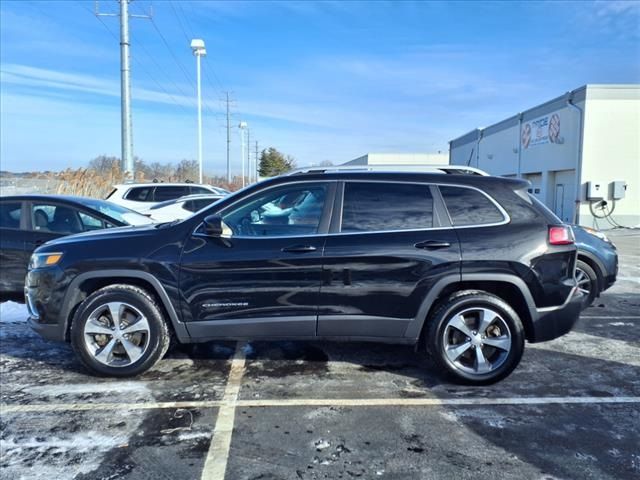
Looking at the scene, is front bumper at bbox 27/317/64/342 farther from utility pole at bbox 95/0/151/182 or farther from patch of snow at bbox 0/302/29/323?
utility pole at bbox 95/0/151/182

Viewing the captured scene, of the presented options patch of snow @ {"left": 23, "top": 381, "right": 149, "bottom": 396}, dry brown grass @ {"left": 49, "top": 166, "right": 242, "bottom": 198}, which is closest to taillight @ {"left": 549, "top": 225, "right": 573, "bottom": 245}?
patch of snow @ {"left": 23, "top": 381, "right": 149, "bottom": 396}

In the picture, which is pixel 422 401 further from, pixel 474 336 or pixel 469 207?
pixel 469 207

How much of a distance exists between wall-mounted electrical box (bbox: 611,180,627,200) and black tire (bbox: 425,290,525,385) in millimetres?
18546

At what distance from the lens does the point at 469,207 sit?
4211 millimetres

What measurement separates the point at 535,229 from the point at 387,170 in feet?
4.45

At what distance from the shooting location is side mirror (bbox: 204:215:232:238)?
408 centimetres

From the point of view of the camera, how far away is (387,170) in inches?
175

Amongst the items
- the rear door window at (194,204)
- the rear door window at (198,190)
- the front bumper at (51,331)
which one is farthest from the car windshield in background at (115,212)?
the rear door window at (198,190)

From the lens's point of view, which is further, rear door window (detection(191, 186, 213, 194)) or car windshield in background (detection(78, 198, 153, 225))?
rear door window (detection(191, 186, 213, 194))

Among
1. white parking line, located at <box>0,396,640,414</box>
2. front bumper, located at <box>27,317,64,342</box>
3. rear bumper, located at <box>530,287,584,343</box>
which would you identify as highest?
rear bumper, located at <box>530,287,584,343</box>

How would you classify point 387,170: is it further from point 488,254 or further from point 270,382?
point 270,382

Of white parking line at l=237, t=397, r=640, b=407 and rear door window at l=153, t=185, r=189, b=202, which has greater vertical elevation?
rear door window at l=153, t=185, r=189, b=202

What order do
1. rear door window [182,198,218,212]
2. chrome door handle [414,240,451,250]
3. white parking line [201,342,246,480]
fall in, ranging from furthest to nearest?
rear door window [182,198,218,212], chrome door handle [414,240,451,250], white parking line [201,342,246,480]

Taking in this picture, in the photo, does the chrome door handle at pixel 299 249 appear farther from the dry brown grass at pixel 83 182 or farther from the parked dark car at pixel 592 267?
the dry brown grass at pixel 83 182
